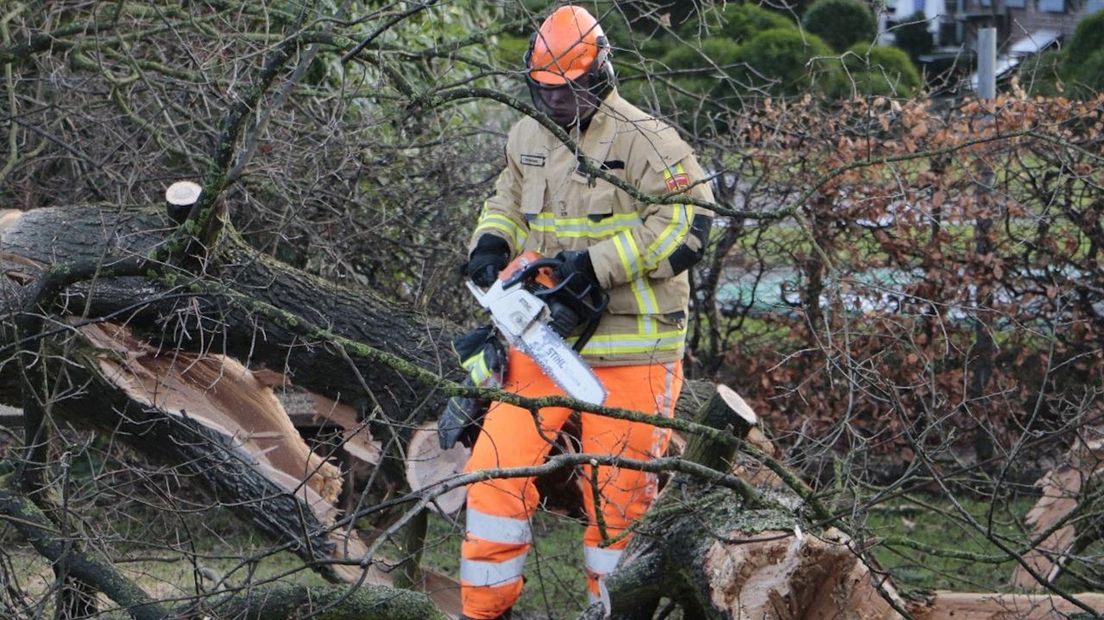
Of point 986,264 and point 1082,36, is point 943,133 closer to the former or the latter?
point 986,264

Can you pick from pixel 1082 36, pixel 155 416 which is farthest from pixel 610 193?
pixel 1082 36

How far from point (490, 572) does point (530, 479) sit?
34 centimetres

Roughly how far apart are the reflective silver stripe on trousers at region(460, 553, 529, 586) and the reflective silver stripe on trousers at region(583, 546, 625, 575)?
277 mm

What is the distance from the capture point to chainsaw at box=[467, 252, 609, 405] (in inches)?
172

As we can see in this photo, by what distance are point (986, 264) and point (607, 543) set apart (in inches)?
130

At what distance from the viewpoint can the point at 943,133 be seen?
6.23 m

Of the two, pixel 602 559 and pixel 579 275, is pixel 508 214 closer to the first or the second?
pixel 579 275

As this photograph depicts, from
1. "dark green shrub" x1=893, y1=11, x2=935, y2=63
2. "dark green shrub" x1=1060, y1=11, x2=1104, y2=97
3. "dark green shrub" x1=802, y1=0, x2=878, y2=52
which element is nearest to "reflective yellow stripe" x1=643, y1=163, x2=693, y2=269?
"dark green shrub" x1=1060, y1=11, x2=1104, y2=97

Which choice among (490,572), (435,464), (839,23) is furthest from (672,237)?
(839,23)

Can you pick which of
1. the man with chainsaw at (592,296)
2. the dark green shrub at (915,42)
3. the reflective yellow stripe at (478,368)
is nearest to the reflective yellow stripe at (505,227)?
the man with chainsaw at (592,296)

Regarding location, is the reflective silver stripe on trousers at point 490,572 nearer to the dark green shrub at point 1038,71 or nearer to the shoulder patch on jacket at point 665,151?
the shoulder patch on jacket at point 665,151

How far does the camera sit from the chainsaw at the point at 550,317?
14.4ft

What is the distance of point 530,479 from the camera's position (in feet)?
14.8

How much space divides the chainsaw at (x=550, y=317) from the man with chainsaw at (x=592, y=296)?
10 mm
